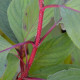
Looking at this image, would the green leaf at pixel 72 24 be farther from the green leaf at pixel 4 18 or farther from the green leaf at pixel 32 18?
the green leaf at pixel 4 18

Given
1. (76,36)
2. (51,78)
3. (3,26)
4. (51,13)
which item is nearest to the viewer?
(76,36)

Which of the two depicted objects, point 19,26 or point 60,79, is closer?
point 60,79

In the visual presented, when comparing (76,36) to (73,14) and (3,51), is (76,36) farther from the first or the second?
(3,51)

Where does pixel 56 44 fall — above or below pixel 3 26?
below

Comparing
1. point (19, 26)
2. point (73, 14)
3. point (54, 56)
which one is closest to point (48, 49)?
point (54, 56)

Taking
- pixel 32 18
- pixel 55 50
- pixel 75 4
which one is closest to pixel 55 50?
pixel 55 50

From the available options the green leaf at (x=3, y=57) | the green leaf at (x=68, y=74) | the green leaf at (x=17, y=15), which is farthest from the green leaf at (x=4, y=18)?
the green leaf at (x=68, y=74)

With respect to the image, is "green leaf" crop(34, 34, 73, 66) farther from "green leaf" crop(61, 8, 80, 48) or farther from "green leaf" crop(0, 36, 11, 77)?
"green leaf" crop(61, 8, 80, 48)

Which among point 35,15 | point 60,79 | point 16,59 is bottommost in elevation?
point 60,79
